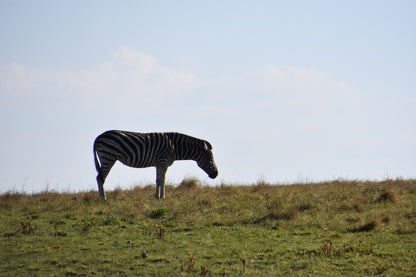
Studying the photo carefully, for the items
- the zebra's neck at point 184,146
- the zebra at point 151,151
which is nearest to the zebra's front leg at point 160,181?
the zebra at point 151,151

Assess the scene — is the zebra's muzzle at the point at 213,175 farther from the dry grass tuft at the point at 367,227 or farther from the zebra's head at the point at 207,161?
the dry grass tuft at the point at 367,227

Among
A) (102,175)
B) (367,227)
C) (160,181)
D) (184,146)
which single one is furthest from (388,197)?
(102,175)

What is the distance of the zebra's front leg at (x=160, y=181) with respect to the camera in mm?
19641

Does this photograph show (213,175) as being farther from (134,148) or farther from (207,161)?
(134,148)

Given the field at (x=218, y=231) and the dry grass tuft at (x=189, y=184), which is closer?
the field at (x=218, y=231)

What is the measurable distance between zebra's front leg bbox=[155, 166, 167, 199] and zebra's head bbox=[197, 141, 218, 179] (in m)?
2.09

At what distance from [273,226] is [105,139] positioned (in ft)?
28.2

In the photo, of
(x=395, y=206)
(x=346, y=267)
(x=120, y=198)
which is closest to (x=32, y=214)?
(x=120, y=198)

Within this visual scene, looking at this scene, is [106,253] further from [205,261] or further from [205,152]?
[205,152]

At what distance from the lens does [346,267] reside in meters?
10.3

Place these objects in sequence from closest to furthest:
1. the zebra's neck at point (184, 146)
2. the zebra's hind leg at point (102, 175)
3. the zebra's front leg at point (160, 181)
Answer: the zebra's hind leg at point (102, 175), the zebra's front leg at point (160, 181), the zebra's neck at point (184, 146)

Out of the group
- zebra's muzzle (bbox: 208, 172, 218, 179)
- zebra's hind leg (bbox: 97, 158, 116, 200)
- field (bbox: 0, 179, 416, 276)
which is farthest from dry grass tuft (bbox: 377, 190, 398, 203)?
zebra's hind leg (bbox: 97, 158, 116, 200)

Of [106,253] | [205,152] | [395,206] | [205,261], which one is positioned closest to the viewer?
[205,261]

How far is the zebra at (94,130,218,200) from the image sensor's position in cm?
1931
